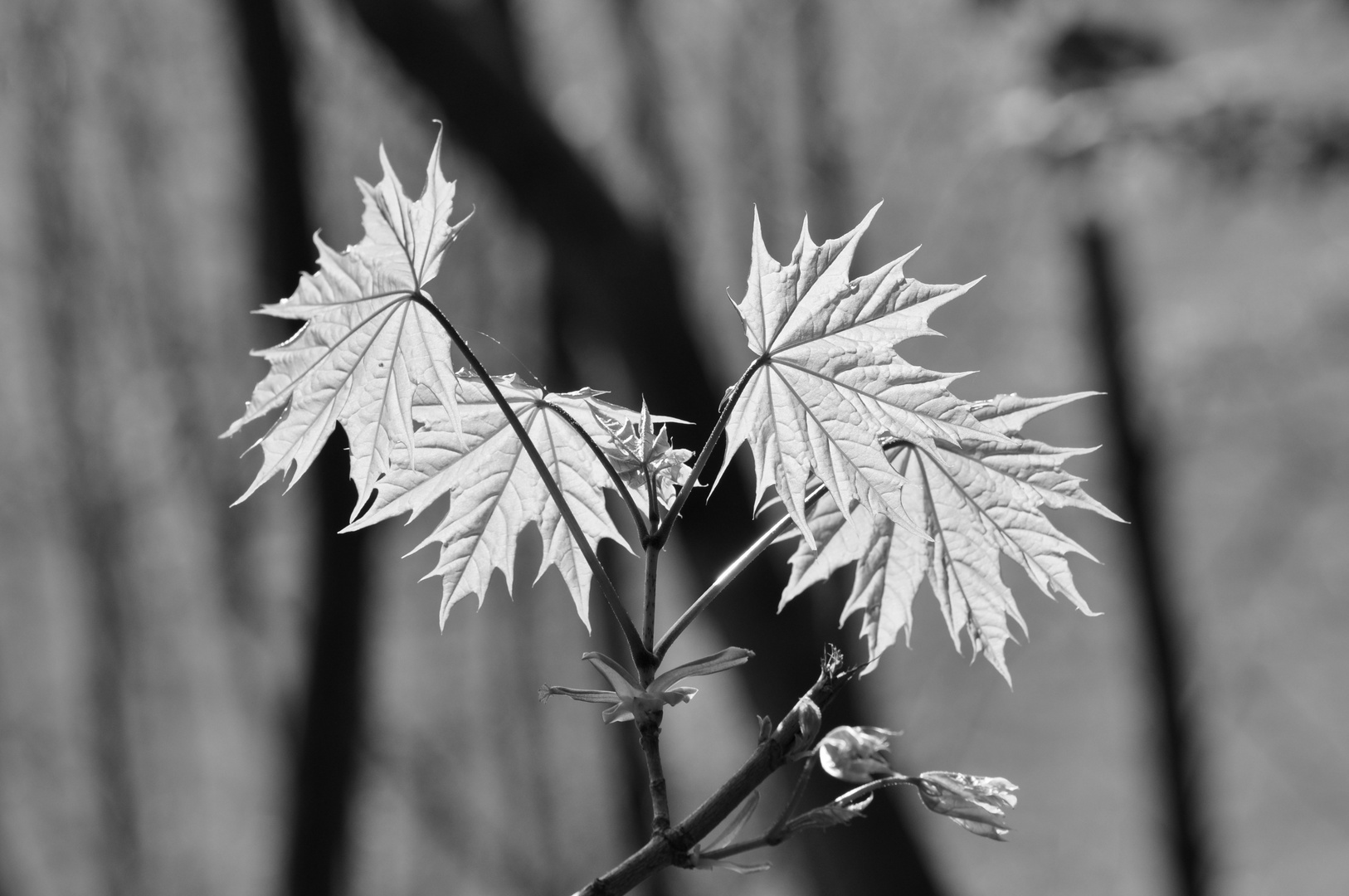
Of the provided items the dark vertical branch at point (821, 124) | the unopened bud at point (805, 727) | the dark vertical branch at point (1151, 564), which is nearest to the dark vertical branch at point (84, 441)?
the dark vertical branch at point (821, 124)

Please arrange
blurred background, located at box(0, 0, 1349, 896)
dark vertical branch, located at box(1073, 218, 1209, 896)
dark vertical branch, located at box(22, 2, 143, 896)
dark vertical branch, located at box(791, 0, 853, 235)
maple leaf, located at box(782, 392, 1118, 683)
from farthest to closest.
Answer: dark vertical branch, located at box(22, 2, 143, 896) → dark vertical branch, located at box(791, 0, 853, 235) → dark vertical branch, located at box(1073, 218, 1209, 896) → blurred background, located at box(0, 0, 1349, 896) → maple leaf, located at box(782, 392, 1118, 683)

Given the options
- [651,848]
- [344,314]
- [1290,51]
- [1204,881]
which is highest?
[1290,51]

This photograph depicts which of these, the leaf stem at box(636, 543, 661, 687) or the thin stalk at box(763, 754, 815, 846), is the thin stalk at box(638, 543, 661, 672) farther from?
the thin stalk at box(763, 754, 815, 846)

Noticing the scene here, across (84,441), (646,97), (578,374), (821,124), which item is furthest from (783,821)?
(84,441)

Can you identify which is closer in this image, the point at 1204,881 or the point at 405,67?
the point at 405,67

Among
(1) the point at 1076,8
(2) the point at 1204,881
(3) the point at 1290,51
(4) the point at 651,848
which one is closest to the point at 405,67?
(4) the point at 651,848

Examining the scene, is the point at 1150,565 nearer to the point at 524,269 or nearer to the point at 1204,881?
the point at 1204,881

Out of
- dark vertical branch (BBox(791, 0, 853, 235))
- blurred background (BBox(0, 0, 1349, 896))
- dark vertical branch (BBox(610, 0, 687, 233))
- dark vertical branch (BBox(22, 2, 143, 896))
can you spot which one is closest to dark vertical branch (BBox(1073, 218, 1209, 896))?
blurred background (BBox(0, 0, 1349, 896))

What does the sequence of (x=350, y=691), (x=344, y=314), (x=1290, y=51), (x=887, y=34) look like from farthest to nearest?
(x=887, y=34)
(x=1290, y=51)
(x=350, y=691)
(x=344, y=314)
